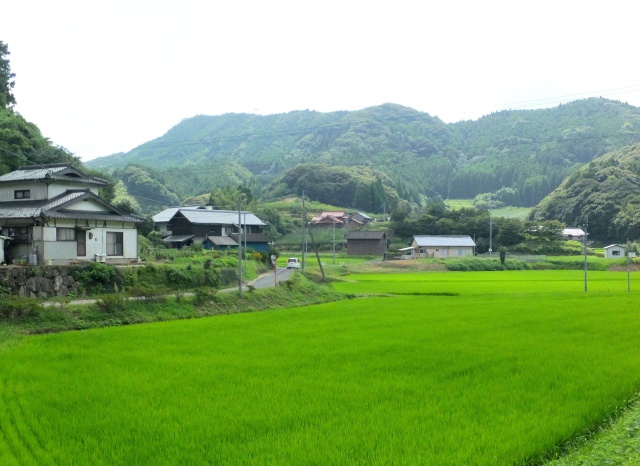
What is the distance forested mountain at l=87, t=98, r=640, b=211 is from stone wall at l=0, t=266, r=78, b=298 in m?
83.2

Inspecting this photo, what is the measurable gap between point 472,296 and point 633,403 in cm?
2093

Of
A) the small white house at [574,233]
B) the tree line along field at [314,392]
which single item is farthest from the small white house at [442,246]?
the tree line along field at [314,392]

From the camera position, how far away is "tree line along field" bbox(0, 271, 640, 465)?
6.82m

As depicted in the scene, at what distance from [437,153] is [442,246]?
112876 mm

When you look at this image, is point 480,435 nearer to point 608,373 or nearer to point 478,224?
point 608,373

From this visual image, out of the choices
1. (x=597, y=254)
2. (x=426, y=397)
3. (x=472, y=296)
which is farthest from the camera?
(x=597, y=254)

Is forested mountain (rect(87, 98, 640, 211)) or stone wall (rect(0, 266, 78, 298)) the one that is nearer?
stone wall (rect(0, 266, 78, 298))

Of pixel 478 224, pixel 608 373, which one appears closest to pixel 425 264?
pixel 478 224

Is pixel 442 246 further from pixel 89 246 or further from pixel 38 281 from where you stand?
pixel 38 281

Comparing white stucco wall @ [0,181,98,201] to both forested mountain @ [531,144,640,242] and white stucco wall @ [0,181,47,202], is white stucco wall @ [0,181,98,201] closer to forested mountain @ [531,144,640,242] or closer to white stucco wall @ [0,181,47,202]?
white stucco wall @ [0,181,47,202]

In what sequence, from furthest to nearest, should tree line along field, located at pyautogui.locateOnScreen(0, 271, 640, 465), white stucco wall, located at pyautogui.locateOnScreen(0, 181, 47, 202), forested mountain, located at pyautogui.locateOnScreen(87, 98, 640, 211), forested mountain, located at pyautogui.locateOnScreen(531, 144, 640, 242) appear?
forested mountain, located at pyautogui.locateOnScreen(87, 98, 640, 211)
forested mountain, located at pyautogui.locateOnScreen(531, 144, 640, 242)
white stucco wall, located at pyautogui.locateOnScreen(0, 181, 47, 202)
tree line along field, located at pyautogui.locateOnScreen(0, 271, 640, 465)

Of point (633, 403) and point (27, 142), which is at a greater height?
point (27, 142)

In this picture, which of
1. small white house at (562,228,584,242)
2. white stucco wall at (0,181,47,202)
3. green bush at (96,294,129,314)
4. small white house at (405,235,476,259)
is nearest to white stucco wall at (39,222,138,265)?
white stucco wall at (0,181,47,202)

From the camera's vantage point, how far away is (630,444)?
692 cm
